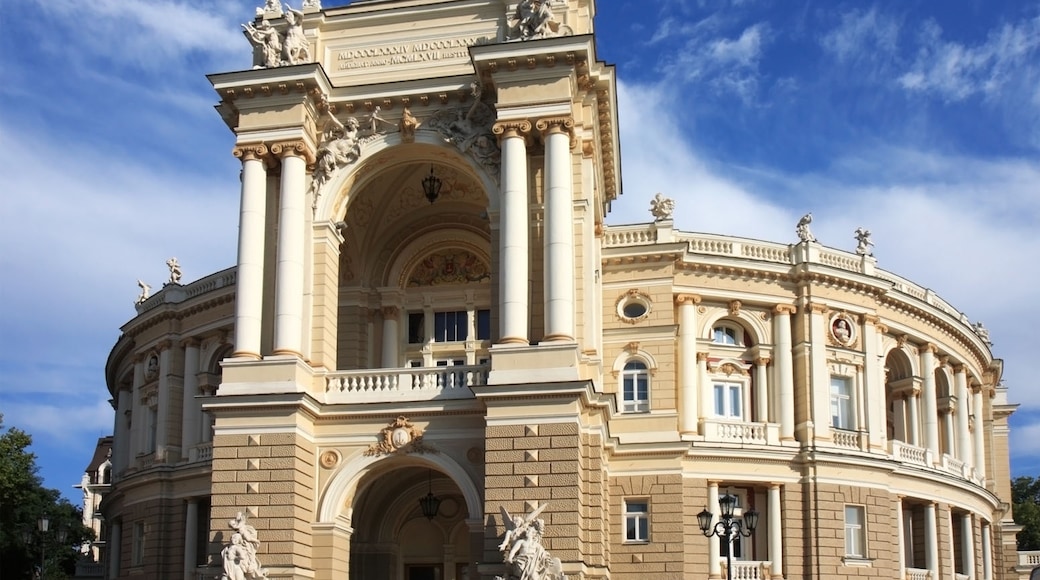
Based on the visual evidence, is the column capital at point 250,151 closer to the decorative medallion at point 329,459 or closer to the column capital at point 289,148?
the column capital at point 289,148

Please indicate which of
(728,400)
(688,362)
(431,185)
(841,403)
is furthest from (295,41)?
(841,403)

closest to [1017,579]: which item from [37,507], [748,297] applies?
[748,297]

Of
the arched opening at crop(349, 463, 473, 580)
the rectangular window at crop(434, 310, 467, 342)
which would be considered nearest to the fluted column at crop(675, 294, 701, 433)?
the rectangular window at crop(434, 310, 467, 342)

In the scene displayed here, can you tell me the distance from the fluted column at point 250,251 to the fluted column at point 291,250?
1.62 feet

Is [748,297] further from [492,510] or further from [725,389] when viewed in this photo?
[492,510]

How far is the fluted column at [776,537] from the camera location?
133ft

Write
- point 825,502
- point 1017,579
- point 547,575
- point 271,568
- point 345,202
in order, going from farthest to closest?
point 1017,579
point 825,502
point 345,202
point 271,568
point 547,575

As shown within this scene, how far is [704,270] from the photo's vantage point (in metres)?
42.3

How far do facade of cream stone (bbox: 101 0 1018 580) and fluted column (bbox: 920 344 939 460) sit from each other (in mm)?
79

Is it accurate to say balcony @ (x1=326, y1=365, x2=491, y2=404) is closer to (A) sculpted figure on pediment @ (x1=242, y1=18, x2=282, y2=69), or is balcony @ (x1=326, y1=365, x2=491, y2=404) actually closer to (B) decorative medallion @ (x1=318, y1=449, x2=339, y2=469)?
(B) decorative medallion @ (x1=318, y1=449, x2=339, y2=469)

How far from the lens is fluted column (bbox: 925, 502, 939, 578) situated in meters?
44.1

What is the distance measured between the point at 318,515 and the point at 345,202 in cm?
775

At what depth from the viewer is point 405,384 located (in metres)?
30.6

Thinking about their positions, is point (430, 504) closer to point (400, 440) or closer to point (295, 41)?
point (400, 440)
